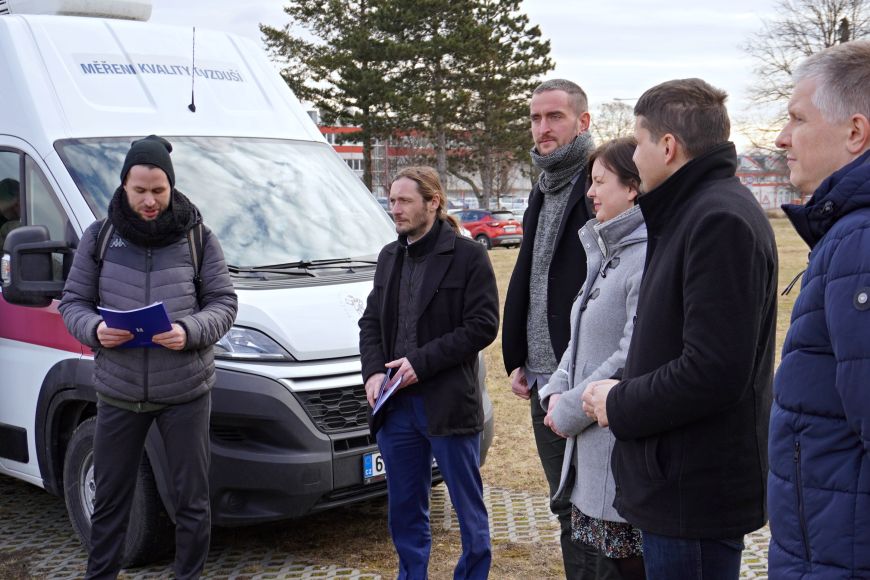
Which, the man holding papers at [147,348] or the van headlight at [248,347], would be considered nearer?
the man holding papers at [147,348]

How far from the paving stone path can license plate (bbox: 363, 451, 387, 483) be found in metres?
0.50

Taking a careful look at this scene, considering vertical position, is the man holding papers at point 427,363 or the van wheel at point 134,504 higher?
the man holding papers at point 427,363

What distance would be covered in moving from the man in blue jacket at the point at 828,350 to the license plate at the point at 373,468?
274 centimetres

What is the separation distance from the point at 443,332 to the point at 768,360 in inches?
72.1

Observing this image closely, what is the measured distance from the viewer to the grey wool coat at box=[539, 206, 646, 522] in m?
3.03

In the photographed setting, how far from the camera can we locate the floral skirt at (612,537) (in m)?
3.01

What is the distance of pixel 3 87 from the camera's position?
5277mm

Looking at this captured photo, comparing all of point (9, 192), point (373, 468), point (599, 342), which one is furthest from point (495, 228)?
point (599, 342)

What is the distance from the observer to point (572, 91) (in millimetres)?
3854

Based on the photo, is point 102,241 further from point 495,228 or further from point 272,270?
point 495,228

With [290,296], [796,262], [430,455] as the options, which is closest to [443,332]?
[430,455]

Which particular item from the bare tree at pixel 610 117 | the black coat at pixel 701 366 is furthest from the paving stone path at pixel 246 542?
the bare tree at pixel 610 117

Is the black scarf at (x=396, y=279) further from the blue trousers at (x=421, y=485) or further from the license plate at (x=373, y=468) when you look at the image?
the license plate at (x=373, y=468)

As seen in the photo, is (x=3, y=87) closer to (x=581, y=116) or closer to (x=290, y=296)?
(x=290, y=296)
